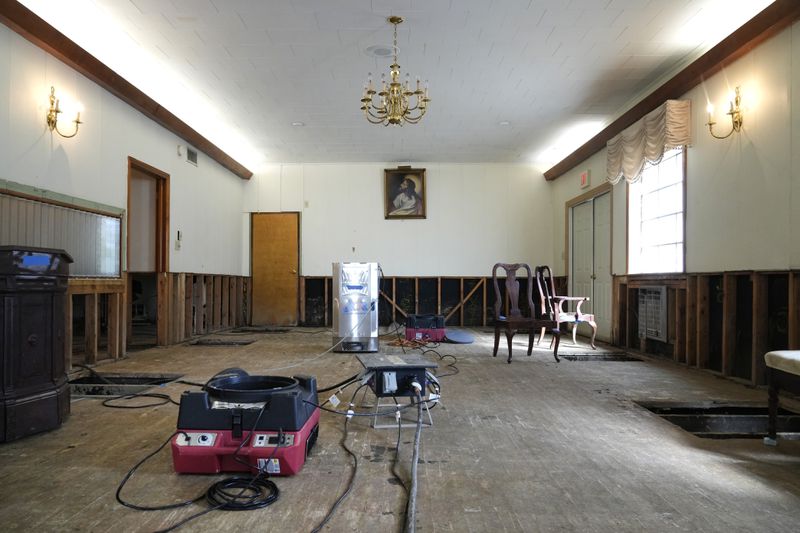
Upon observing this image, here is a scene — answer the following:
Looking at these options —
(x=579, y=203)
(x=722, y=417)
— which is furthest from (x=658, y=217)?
(x=722, y=417)

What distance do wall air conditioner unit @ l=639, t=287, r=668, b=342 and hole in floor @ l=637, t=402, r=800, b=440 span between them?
7.76 ft

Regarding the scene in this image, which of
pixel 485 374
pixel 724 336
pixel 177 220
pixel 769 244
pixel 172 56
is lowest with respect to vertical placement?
pixel 485 374

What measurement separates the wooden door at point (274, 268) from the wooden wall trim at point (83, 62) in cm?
319

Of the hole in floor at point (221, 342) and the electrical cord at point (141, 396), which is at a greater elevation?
the electrical cord at point (141, 396)

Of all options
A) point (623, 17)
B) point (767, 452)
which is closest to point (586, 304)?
point (623, 17)

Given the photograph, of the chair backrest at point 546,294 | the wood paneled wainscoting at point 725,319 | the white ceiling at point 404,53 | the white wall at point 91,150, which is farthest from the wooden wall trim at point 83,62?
the wood paneled wainscoting at point 725,319

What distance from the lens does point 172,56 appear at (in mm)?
5480

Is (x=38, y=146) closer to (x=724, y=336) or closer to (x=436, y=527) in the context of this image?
(x=436, y=527)

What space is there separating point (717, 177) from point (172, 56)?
621 cm

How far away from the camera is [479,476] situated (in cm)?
230

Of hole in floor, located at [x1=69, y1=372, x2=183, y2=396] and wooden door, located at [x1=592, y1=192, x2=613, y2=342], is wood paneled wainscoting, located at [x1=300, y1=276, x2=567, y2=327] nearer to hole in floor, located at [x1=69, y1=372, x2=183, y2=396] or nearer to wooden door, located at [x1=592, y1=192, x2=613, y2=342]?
wooden door, located at [x1=592, y1=192, x2=613, y2=342]

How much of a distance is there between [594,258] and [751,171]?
13.0ft

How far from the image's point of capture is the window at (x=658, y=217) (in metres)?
5.82

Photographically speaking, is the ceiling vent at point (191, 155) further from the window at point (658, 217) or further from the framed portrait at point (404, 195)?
the window at point (658, 217)
